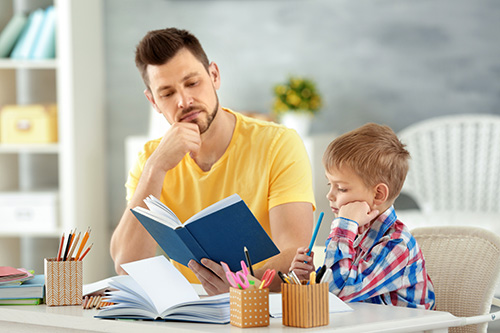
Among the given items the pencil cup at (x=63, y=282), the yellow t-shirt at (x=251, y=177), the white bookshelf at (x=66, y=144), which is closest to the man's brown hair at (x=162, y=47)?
the yellow t-shirt at (x=251, y=177)

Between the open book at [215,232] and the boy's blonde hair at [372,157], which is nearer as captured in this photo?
the open book at [215,232]

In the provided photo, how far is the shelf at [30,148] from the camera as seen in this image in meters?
4.05

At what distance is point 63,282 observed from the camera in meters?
1.40

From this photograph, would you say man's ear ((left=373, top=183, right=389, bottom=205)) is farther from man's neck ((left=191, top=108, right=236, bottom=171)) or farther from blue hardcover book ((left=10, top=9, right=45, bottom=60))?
blue hardcover book ((left=10, top=9, right=45, bottom=60))

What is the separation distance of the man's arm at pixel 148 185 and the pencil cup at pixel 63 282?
52cm

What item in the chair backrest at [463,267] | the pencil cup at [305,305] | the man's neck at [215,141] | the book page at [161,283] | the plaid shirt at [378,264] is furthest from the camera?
the man's neck at [215,141]

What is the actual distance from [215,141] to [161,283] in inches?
32.4

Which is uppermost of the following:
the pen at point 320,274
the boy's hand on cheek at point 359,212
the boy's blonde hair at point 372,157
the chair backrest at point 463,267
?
the boy's blonde hair at point 372,157

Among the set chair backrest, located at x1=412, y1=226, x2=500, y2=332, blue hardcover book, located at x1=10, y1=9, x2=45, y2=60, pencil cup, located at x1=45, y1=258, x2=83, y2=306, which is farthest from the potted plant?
pencil cup, located at x1=45, y1=258, x2=83, y2=306

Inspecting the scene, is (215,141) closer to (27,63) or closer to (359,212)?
(359,212)

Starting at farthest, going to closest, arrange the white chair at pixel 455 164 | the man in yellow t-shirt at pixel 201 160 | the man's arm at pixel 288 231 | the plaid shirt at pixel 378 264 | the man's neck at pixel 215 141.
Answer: the white chair at pixel 455 164 < the man's neck at pixel 215 141 < the man in yellow t-shirt at pixel 201 160 < the man's arm at pixel 288 231 < the plaid shirt at pixel 378 264

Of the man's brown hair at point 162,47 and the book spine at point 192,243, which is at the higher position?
the man's brown hair at point 162,47

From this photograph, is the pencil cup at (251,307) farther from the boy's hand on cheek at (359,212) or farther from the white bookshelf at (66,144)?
the white bookshelf at (66,144)

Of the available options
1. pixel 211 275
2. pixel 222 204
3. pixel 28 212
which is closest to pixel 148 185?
pixel 211 275
